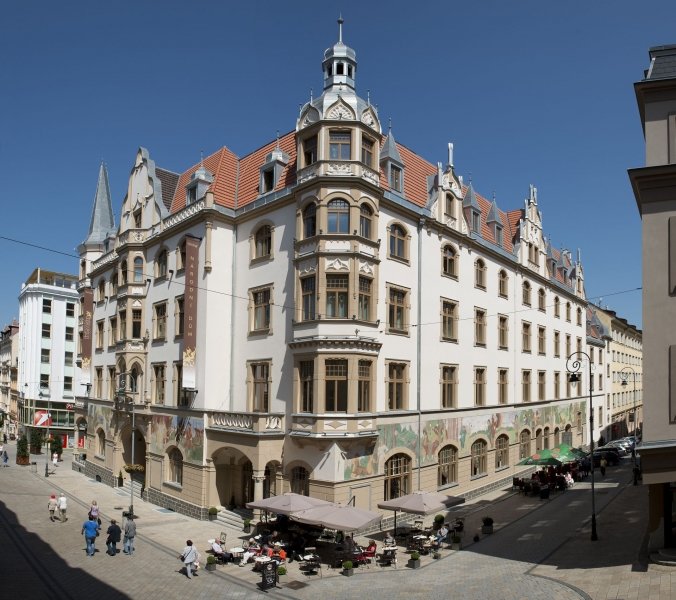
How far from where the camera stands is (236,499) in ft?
106

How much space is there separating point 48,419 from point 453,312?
4805 cm

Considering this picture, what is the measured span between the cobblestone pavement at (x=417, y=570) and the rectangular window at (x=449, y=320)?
9.57 meters

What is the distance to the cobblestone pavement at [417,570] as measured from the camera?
1927 cm

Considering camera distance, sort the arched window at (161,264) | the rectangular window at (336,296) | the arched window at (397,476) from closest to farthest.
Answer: the rectangular window at (336,296)
the arched window at (397,476)
the arched window at (161,264)

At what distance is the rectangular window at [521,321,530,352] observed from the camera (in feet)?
147

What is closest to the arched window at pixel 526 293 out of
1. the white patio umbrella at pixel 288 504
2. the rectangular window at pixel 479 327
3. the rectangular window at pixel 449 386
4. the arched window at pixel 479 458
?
the rectangular window at pixel 479 327

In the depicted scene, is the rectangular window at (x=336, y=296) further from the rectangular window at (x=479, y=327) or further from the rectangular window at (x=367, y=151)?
the rectangular window at (x=479, y=327)

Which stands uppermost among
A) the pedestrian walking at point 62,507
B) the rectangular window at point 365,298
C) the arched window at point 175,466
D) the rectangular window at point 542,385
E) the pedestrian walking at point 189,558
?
the rectangular window at point 365,298

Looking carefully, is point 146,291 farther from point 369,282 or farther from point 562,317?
point 562,317

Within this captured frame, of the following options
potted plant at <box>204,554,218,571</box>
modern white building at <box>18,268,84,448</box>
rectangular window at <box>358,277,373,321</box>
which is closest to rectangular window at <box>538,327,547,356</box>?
rectangular window at <box>358,277,373,321</box>

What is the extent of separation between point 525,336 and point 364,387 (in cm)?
2205

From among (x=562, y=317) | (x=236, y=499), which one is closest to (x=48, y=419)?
(x=236, y=499)

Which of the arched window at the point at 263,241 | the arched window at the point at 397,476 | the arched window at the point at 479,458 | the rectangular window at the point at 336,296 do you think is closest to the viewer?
the rectangular window at the point at 336,296

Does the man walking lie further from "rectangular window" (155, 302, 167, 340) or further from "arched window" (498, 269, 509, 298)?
"arched window" (498, 269, 509, 298)
